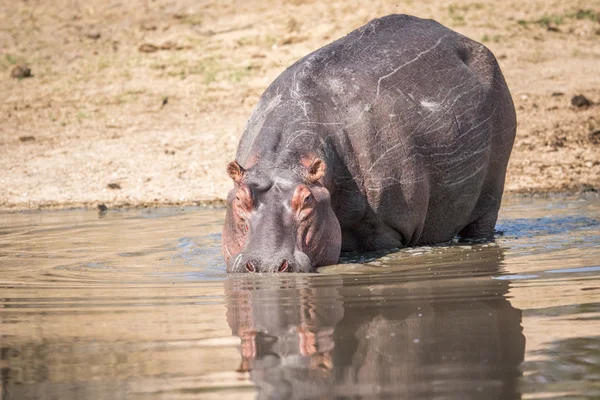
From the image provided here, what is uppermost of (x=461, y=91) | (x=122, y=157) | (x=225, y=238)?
(x=461, y=91)

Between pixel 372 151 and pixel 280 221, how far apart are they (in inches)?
44.8

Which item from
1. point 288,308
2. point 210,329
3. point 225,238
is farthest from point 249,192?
point 210,329

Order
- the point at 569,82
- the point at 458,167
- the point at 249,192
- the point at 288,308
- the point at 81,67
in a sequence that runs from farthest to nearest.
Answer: the point at 81,67 → the point at 569,82 → the point at 458,167 → the point at 249,192 → the point at 288,308

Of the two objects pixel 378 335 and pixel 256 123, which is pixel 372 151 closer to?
pixel 256 123

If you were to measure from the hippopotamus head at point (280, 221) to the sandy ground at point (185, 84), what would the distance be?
15.8 ft

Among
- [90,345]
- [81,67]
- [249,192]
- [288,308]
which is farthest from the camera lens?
[81,67]

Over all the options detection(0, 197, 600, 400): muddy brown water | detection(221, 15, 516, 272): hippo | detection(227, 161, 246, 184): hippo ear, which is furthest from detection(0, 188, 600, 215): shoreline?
detection(227, 161, 246, 184): hippo ear

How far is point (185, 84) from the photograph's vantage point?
14.6m

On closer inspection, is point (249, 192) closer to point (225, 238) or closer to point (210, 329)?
point (225, 238)

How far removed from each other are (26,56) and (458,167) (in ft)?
32.1

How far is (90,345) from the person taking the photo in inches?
172

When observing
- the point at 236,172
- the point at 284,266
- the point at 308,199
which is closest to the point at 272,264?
the point at 284,266

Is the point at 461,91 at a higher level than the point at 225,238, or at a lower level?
higher

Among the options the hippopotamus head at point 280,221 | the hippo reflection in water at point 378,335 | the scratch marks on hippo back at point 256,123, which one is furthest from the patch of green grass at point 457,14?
the hippo reflection in water at point 378,335
